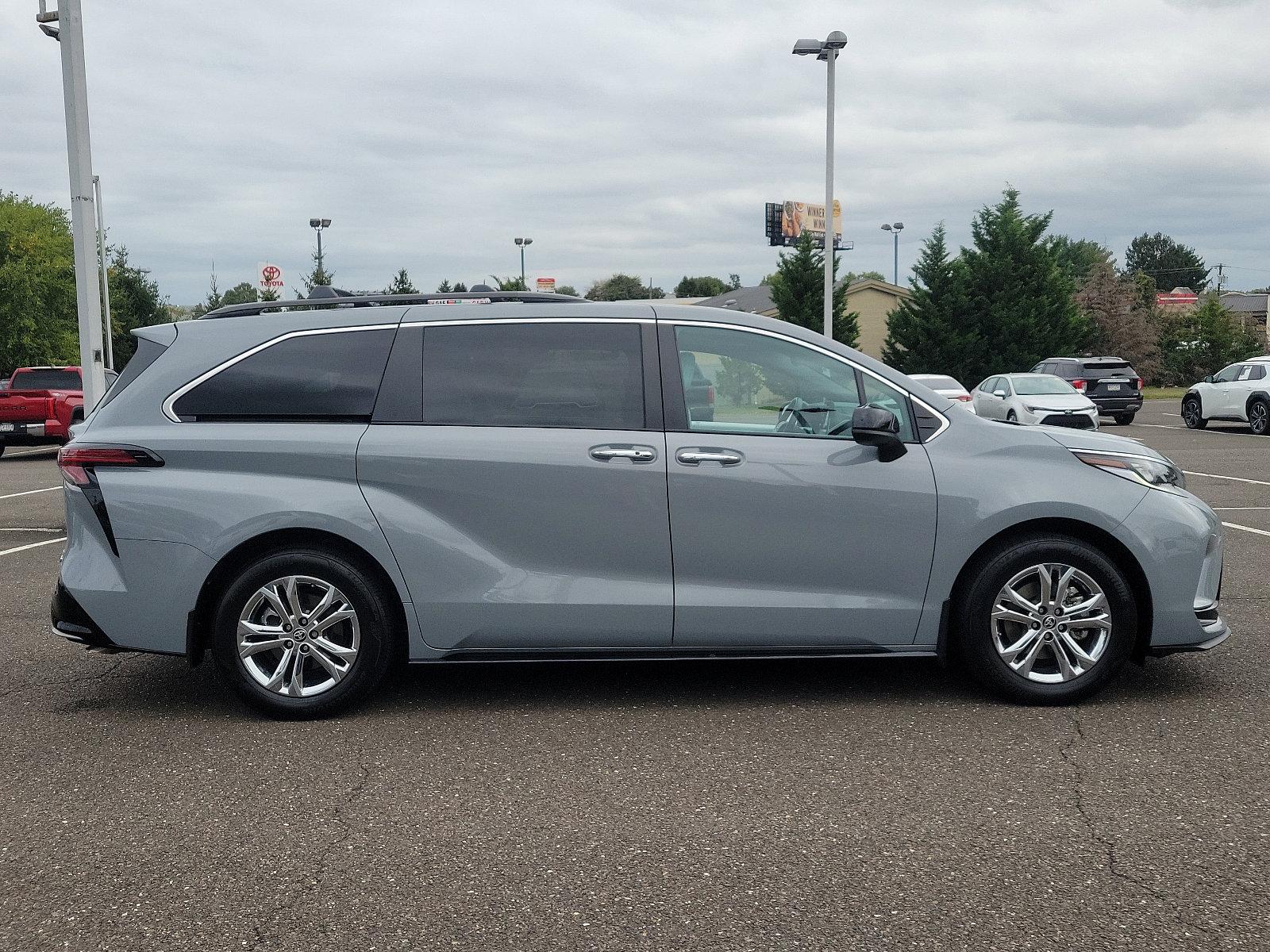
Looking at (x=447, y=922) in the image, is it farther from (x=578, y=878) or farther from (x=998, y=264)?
(x=998, y=264)

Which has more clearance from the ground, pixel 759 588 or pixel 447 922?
pixel 759 588

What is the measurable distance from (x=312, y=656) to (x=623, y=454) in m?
1.54

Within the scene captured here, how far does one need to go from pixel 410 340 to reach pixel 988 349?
46.2 meters

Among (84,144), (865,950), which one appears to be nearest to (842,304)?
(84,144)

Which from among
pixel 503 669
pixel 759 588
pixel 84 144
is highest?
pixel 84 144

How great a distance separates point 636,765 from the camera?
14.8ft

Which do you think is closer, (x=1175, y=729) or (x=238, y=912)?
(x=238, y=912)

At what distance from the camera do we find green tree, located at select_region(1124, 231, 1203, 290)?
506 ft

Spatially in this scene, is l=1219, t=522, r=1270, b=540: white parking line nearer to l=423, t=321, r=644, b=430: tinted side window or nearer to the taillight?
l=423, t=321, r=644, b=430: tinted side window

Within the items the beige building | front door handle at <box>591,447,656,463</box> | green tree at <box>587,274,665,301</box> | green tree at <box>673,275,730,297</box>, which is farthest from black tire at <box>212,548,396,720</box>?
green tree at <box>673,275,730,297</box>

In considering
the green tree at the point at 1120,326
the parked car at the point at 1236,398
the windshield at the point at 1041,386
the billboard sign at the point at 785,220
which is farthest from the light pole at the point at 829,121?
the billboard sign at the point at 785,220

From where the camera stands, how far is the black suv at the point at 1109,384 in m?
29.7

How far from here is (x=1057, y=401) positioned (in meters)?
24.2

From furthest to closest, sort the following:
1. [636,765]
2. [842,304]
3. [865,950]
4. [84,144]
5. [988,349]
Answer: [988,349] < [842,304] < [84,144] < [636,765] < [865,950]
